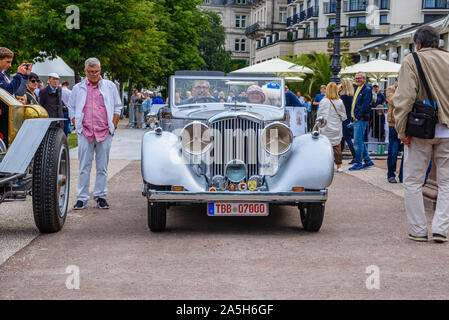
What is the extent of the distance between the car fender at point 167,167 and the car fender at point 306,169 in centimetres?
78

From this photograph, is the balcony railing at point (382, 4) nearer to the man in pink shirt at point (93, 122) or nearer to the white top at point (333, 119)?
the white top at point (333, 119)

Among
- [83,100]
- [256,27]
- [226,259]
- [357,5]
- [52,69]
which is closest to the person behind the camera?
[226,259]

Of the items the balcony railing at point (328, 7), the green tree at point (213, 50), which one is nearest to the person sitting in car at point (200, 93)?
the balcony railing at point (328, 7)

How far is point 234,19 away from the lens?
120 metres

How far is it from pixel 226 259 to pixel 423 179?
2.21 meters

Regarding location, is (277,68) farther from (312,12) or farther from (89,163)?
(312,12)

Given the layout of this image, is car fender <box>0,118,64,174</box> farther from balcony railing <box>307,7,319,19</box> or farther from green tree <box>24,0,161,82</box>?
balcony railing <box>307,7,319,19</box>

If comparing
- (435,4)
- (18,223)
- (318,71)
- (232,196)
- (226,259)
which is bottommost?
(18,223)

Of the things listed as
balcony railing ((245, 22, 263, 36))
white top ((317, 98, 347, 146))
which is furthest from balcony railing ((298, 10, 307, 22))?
white top ((317, 98, 347, 146))

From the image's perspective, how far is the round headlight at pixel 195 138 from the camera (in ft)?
23.7

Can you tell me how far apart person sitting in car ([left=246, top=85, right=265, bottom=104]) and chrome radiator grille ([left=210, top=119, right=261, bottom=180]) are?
1220 mm

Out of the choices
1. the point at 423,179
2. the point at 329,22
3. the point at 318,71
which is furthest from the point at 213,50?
the point at 423,179

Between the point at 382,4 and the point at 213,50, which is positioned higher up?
the point at 382,4
